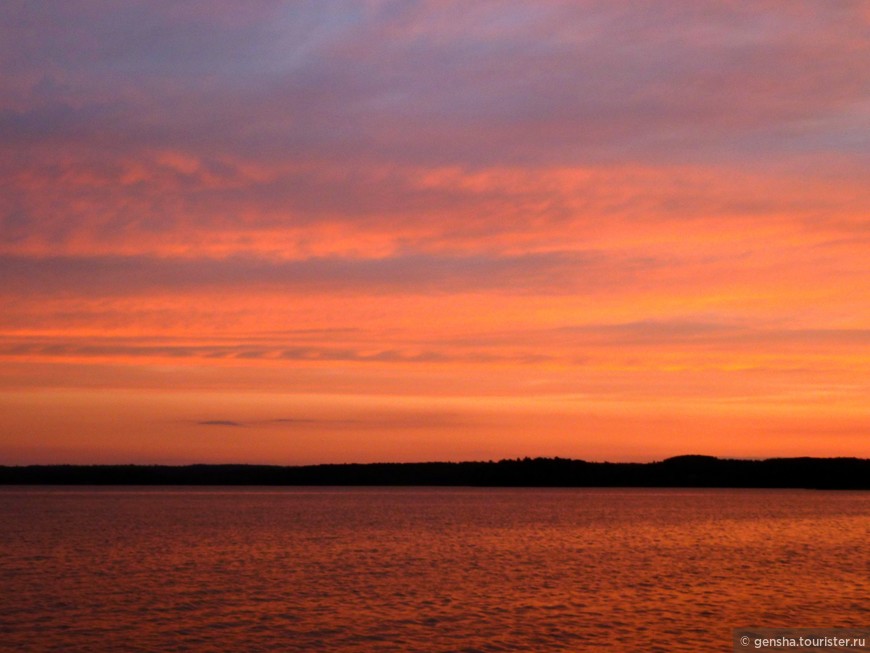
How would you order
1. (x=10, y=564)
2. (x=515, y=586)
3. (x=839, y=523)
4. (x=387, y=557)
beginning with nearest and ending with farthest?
(x=515, y=586), (x=10, y=564), (x=387, y=557), (x=839, y=523)

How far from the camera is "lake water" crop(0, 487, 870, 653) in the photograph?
2895cm

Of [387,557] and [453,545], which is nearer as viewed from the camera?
[387,557]

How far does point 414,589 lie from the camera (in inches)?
1554

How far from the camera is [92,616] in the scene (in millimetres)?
32562

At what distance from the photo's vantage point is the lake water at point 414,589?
29.0m

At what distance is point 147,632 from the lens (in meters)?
29.6

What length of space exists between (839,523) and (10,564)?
248 ft

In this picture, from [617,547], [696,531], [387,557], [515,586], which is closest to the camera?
[515,586]

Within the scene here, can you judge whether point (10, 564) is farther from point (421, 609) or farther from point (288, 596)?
point (421, 609)

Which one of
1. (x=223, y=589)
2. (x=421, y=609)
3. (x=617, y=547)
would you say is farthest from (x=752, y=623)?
(x=617, y=547)

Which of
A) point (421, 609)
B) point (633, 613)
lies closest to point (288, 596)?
point (421, 609)

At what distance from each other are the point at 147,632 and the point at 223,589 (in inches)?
375

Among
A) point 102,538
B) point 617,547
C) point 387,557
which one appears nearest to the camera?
point 387,557

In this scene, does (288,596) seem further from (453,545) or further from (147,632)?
(453,545)
